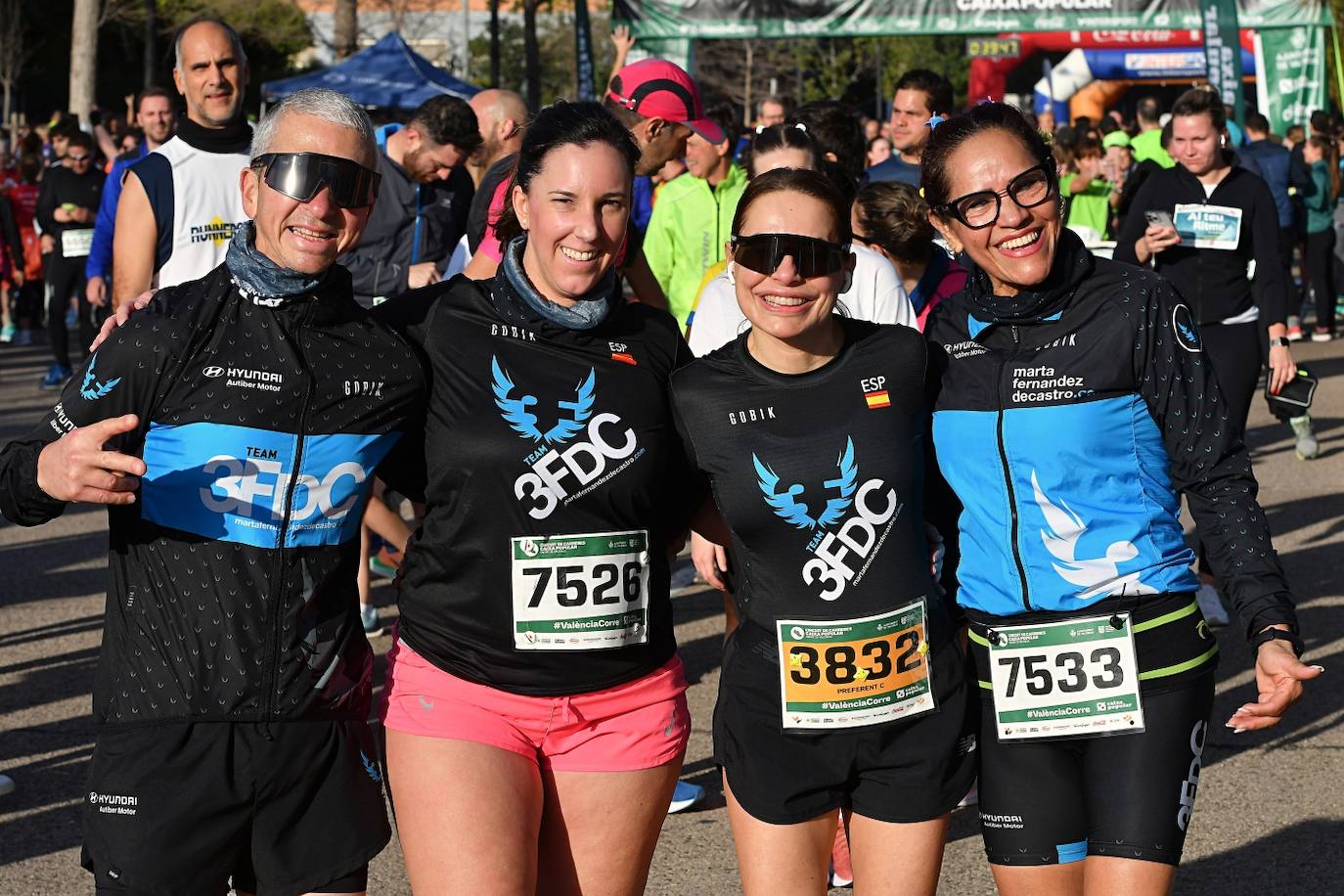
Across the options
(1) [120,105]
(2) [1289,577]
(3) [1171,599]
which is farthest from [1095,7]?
(1) [120,105]

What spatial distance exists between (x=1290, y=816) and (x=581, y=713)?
2894 millimetres

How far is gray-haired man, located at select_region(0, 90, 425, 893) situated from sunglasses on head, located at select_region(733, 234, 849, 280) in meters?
0.81

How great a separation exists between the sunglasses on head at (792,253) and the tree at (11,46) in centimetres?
3744

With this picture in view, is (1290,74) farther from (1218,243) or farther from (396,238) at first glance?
(396,238)

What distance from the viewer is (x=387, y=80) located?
25781 millimetres

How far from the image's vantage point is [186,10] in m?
Result: 41.3

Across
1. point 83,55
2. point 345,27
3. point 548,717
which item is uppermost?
point 345,27

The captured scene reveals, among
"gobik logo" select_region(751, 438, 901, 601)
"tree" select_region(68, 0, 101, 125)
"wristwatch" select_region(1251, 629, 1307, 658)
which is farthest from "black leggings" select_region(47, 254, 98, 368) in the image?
"tree" select_region(68, 0, 101, 125)

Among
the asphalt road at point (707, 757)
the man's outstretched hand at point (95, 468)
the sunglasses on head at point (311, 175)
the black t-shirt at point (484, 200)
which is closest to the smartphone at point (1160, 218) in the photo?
the asphalt road at point (707, 757)

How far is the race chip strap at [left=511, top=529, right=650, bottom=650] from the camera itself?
3.12 m

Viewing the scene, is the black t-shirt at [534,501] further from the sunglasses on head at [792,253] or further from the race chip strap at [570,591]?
the sunglasses on head at [792,253]

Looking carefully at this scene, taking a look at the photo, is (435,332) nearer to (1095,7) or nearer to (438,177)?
(438,177)

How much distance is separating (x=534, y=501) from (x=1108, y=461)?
111 cm

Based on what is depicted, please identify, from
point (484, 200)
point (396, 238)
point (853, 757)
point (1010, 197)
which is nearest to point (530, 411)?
point (853, 757)
